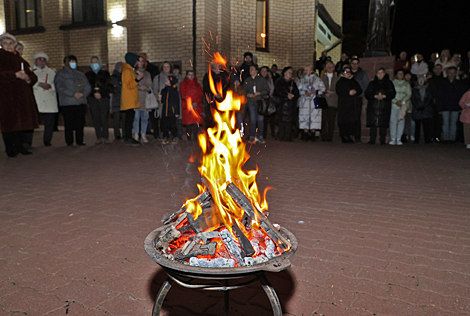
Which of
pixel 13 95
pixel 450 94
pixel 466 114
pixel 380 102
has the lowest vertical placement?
pixel 466 114

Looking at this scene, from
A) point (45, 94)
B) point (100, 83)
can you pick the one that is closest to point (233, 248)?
point (100, 83)

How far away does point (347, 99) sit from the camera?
11.1m

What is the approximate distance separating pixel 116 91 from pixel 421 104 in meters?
8.73

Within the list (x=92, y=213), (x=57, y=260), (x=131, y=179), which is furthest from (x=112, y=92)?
(x=57, y=260)

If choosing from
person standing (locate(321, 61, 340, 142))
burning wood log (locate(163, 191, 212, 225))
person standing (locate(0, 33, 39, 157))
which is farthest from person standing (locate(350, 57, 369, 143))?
burning wood log (locate(163, 191, 212, 225))

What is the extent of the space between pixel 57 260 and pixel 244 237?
194 centimetres

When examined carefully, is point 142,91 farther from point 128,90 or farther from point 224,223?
point 224,223

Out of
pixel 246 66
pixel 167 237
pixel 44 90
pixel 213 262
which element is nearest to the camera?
pixel 213 262

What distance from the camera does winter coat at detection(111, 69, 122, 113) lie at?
10.6 metres

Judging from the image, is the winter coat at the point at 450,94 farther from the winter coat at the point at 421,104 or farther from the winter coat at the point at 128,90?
the winter coat at the point at 128,90

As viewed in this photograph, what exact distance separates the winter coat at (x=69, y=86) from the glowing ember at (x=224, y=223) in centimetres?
809

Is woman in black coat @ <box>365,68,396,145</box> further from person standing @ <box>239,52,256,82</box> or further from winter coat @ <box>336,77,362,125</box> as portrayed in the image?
person standing @ <box>239,52,256,82</box>

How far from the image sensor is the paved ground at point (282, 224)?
2588 mm

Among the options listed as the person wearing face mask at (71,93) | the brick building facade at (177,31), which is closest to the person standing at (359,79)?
the brick building facade at (177,31)
